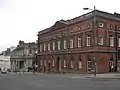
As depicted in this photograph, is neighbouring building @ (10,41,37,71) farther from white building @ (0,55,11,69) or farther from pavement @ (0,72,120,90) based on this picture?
pavement @ (0,72,120,90)

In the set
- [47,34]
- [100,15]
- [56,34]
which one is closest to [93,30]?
[100,15]

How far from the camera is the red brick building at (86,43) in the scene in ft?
164

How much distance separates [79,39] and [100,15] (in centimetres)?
767

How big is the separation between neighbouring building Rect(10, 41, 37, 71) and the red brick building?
26969mm

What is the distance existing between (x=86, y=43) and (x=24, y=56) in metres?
49.7

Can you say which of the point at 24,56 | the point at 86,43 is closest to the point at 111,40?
the point at 86,43

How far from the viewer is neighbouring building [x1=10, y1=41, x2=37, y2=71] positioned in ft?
304

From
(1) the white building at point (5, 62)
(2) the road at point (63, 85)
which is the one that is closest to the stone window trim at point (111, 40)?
(2) the road at point (63, 85)

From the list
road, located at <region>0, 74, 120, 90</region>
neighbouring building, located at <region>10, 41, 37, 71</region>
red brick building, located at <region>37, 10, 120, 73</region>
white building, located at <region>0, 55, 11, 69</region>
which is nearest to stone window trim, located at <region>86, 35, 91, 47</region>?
red brick building, located at <region>37, 10, 120, 73</region>

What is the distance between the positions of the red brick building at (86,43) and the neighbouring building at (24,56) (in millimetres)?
26969

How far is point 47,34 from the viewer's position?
2817 inches

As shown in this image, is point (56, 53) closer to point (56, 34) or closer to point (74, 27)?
point (56, 34)

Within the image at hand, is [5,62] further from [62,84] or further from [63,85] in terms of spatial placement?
[63,85]

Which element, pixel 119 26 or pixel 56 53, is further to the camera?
pixel 56 53
